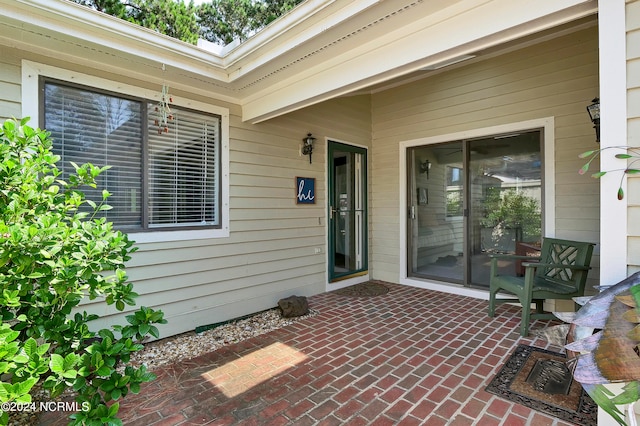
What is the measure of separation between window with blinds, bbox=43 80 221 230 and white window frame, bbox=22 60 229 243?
2.4 inches

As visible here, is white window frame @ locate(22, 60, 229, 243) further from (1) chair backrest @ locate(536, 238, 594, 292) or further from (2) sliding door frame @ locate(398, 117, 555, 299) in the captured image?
(1) chair backrest @ locate(536, 238, 594, 292)

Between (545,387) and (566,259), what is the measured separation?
1.82 m

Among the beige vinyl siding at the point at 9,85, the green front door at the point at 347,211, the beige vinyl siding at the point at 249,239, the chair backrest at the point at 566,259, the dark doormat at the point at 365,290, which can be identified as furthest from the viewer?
the green front door at the point at 347,211

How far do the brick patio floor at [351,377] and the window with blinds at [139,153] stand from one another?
4.83 ft

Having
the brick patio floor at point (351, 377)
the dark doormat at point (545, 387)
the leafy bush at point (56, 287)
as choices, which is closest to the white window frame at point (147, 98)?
the leafy bush at point (56, 287)

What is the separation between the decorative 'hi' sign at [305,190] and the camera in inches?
170

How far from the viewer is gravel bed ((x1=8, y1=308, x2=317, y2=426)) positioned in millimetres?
2688

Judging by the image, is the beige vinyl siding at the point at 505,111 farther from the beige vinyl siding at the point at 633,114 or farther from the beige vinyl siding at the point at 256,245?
the beige vinyl siding at the point at 633,114

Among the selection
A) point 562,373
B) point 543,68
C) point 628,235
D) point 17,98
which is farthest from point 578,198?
point 17,98

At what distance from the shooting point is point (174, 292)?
3.17 meters

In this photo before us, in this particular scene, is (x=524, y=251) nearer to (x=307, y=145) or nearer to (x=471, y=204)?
(x=471, y=204)

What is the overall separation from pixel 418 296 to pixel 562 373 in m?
2.14

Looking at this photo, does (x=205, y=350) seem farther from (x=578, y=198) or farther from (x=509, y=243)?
(x=578, y=198)

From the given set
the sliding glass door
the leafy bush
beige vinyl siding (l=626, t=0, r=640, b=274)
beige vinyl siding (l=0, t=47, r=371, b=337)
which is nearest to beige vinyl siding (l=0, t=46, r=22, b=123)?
beige vinyl siding (l=0, t=47, r=371, b=337)
